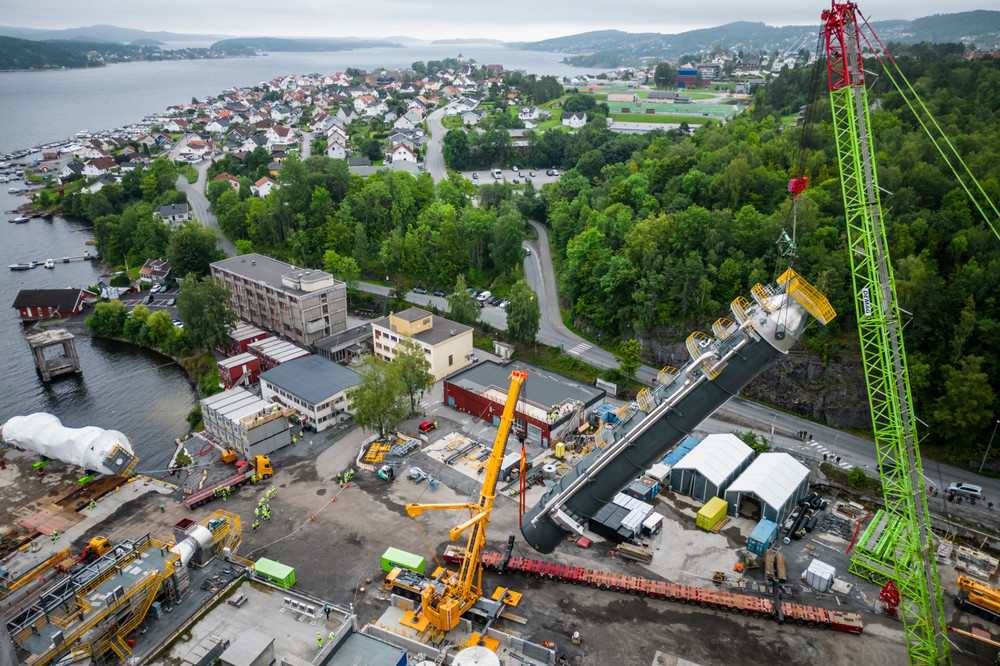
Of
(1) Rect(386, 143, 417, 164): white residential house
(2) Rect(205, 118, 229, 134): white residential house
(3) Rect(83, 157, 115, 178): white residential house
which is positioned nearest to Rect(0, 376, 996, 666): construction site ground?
(1) Rect(386, 143, 417, 164): white residential house

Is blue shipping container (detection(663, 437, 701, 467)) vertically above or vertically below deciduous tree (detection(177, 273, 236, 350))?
below

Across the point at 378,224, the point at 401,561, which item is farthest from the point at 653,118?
the point at 401,561

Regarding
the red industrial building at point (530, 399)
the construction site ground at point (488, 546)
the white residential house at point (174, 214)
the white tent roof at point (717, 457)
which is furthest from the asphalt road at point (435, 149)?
the white tent roof at point (717, 457)

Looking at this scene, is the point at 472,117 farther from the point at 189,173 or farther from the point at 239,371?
the point at 239,371

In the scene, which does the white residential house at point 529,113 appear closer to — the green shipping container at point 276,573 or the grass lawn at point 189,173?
the grass lawn at point 189,173

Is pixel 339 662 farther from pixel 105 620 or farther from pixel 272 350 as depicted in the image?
pixel 272 350

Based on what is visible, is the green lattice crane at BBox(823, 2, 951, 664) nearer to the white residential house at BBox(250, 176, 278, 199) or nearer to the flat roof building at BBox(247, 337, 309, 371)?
the flat roof building at BBox(247, 337, 309, 371)
